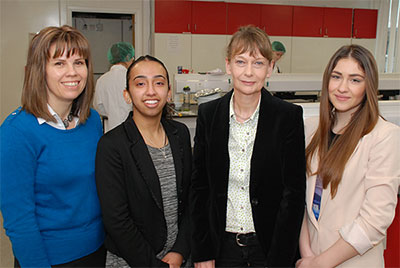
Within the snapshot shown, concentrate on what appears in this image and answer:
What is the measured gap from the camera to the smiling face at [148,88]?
1.32 meters

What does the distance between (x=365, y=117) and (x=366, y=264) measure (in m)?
0.52

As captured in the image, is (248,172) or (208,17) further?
(208,17)

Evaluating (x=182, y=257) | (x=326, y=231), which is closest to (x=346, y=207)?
(x=326, y=231)

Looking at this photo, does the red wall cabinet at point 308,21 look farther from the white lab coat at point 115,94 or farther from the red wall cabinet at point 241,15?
the white lab coat at point 115,94

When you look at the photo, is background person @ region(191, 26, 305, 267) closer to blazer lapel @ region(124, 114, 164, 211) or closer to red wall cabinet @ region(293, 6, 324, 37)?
blazer lapel @ region(124, 114, 164, 211)

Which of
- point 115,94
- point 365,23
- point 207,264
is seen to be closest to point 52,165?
point 207,264

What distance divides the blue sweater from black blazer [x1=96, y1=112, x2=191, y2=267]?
0.19ft

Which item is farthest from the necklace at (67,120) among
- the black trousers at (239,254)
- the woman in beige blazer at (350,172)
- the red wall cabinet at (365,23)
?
the red wall cabinet at (365,23)

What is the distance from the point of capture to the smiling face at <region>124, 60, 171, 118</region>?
132 centimetres

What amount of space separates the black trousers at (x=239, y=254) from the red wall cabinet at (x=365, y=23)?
583cm

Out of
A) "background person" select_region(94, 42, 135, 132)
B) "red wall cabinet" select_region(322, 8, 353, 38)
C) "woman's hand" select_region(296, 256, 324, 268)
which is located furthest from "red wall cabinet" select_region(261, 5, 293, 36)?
"woman's hand" select_region(296, 256, 324, 268)

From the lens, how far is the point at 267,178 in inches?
49.3

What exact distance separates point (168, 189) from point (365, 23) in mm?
6023

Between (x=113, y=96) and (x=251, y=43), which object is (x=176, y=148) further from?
(x=113, y=96)
